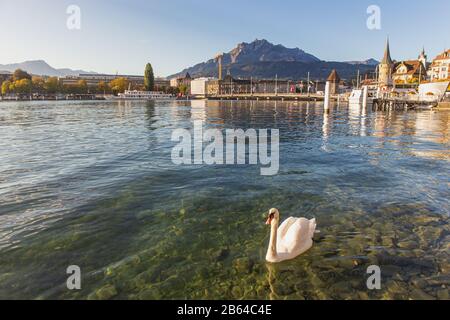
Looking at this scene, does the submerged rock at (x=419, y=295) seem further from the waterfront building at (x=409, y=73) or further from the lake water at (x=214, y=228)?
the waterfront building at (x=409, y=73)

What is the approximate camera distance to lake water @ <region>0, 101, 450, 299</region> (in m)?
7.18

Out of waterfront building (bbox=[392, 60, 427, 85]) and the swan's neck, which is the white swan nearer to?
the swan's neck

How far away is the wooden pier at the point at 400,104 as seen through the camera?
251 ft

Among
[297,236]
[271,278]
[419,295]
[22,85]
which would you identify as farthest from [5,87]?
[419,295]

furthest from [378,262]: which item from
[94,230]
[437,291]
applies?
[94,230]

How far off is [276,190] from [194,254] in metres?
6.30

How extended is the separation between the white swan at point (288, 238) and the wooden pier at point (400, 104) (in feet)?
263

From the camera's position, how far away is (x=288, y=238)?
326 inches

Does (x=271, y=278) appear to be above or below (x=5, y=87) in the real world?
below

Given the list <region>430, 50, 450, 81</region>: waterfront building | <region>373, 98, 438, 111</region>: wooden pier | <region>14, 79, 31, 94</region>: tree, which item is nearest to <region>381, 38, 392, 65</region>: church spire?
<region>430, 50, 450, 81</region>: waterfront building

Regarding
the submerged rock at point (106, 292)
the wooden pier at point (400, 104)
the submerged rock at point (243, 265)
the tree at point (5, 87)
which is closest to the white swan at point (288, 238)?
the submerged rock at point (243, 265)

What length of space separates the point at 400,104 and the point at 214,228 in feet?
290

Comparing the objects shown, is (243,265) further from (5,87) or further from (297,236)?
(5,87)
